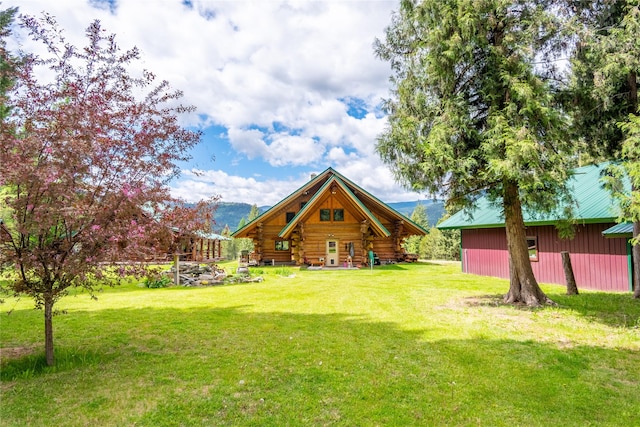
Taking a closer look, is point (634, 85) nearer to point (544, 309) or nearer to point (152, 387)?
point (544, 309)

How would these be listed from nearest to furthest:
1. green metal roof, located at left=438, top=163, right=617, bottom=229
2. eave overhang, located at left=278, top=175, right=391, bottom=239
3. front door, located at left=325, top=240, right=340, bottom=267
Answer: green metal roof, located at left=438, top=163, right=617, bottom=229 → eave overhang, located at left=278, top=175, right=391, bottom=239 → front door, located at left=325, top=240, right=340, bottom=267

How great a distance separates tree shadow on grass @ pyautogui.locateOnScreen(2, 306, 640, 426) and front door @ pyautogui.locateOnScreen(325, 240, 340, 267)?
1609cm

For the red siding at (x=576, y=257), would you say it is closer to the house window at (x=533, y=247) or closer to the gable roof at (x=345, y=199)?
the house window at (x=533, y=247)

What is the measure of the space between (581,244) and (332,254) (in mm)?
13902

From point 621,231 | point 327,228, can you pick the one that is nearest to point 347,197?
point 327,228

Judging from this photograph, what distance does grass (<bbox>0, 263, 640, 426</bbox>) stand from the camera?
4008mm

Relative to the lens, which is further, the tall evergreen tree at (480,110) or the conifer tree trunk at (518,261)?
the conifer tree trunk at (518,261)

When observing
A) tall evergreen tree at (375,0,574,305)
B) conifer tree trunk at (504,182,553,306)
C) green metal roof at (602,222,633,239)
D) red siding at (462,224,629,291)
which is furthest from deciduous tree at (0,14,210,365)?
red siding at (462,224,629,291)

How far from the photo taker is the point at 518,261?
9961 mm

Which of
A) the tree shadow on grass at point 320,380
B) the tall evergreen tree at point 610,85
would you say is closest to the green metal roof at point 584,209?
the tall evergreen tree at point 610,85

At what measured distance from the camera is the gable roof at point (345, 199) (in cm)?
2212

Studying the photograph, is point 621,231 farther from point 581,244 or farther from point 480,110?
point 480,110

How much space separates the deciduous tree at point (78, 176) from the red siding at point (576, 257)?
1420cm

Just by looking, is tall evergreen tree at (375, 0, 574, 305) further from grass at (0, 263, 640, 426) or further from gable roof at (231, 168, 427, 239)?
gable roof at (231, 168, 427, 239)
